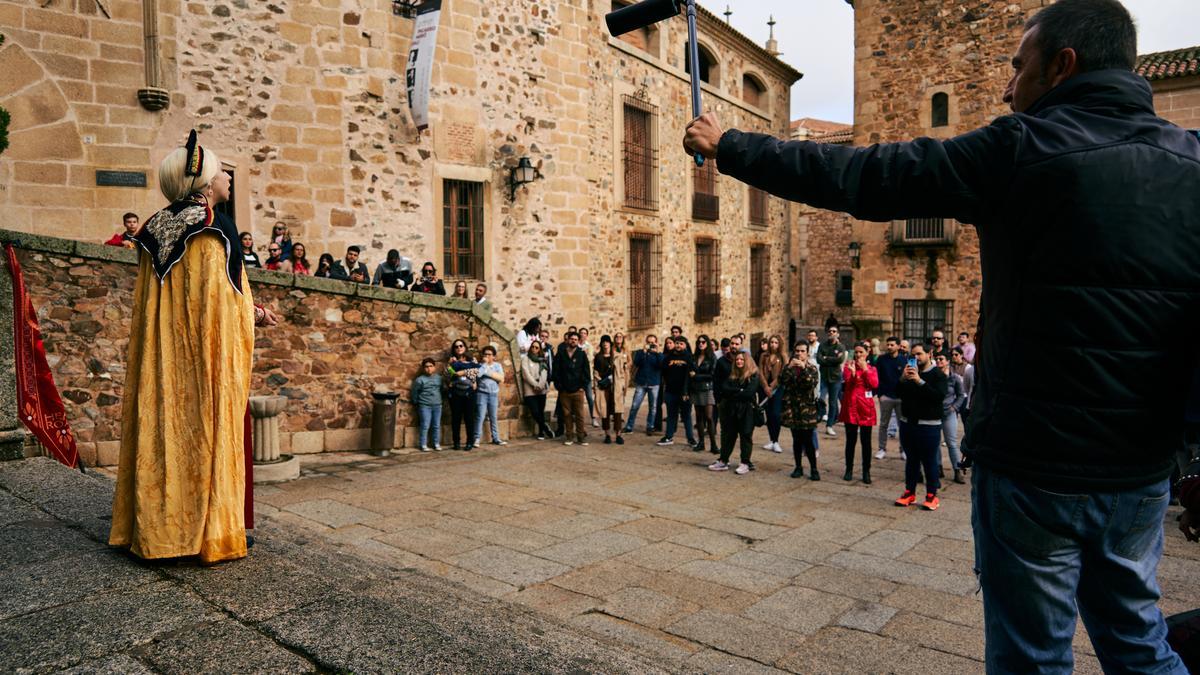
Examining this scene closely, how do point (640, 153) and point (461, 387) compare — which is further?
point (640, 153)

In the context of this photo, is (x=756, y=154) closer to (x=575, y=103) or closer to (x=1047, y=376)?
(x=1047, y=376)

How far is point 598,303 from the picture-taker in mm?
17141

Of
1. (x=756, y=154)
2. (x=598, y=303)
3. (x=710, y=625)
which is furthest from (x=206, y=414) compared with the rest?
(x=598, y=303)

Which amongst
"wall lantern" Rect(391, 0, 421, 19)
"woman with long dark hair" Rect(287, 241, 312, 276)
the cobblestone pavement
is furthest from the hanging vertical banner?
the cobblestone pavement

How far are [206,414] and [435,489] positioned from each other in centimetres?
507

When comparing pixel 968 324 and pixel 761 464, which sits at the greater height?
pixel 968 324

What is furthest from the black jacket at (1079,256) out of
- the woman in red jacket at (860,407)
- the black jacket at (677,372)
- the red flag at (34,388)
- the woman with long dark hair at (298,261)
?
the black jacket at (677,372)

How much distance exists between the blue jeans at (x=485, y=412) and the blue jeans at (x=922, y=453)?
563 centimetres

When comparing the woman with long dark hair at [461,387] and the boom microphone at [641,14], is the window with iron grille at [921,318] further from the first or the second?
the boom microphone at [641,14]

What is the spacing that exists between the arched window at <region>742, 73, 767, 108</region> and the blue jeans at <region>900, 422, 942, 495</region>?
17486mm

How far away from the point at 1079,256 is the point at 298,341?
30.4 feet

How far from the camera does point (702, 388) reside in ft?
38.7

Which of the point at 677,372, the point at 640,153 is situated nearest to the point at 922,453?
the point at 677,372

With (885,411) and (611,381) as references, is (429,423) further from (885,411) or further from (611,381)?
(885,411)
